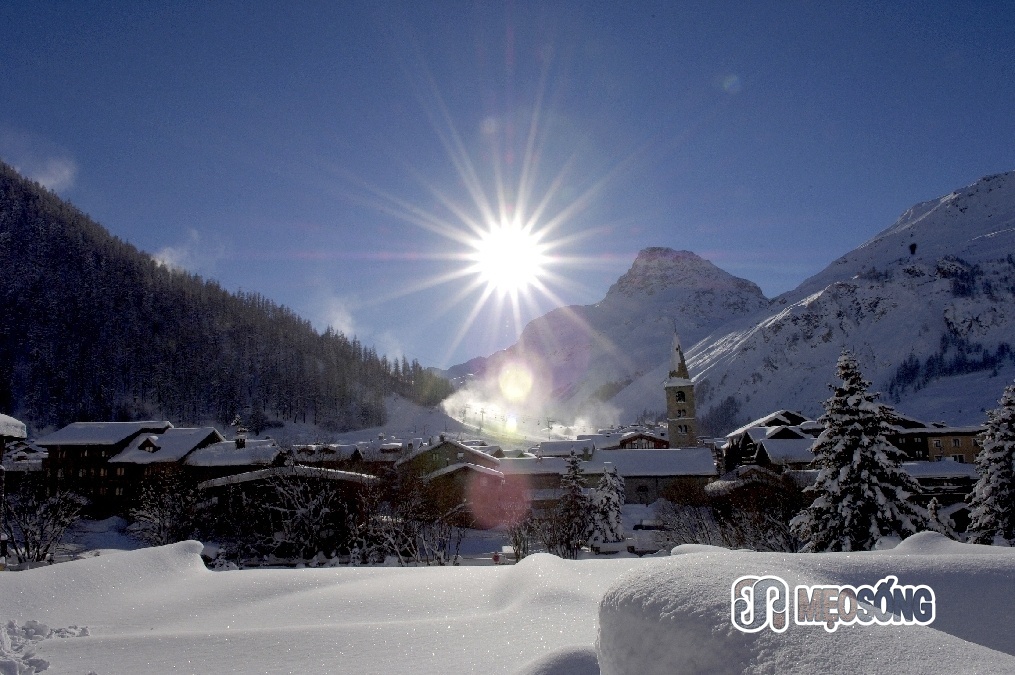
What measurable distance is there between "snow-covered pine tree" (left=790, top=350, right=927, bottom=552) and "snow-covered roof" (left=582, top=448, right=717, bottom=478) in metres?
41.6

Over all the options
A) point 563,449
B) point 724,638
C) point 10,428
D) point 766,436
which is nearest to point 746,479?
point 766,436

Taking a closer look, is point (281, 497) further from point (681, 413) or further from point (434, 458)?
point (681, 413)

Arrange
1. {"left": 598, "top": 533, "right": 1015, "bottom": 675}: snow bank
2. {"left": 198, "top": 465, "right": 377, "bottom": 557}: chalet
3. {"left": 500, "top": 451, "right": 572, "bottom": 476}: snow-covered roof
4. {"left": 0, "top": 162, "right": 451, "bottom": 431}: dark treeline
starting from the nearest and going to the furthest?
{"left": 598, "top": 533, "right": 1015, "bottom": 675}: snow bank < {"left": 198, "top": 465, "right": 377, "bottom": 557}: chalet < {"left": 500, "top": 451, "right": 572, "bottom": 476}: snow-covered roof < {"left": 0, "top": 162, "right": 451, "bottom": 431}: dark treeline

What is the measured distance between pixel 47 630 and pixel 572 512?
33.5m

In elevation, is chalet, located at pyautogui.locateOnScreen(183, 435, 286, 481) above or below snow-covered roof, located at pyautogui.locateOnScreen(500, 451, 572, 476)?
above

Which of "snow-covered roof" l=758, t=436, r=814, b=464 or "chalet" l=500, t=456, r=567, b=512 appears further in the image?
"snow-covered roof" l=758, t=436, r=814, b=464

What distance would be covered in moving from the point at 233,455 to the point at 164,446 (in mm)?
9677

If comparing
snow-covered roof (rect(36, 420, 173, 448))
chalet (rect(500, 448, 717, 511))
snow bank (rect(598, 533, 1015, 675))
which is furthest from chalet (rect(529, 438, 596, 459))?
snow bank (rect(598, 533, 1015, 675))

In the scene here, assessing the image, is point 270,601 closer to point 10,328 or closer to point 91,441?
point 91,441

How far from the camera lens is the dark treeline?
121125 mm

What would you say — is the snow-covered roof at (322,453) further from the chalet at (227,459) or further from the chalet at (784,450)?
the chalet at (784,450)

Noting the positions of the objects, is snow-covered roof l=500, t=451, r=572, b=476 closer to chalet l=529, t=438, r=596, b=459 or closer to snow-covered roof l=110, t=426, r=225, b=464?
chalet l=529, t=438, r=596, b=459

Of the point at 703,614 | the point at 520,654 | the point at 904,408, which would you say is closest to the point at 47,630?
the point at 520,654

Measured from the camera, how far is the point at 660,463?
63531 mm
